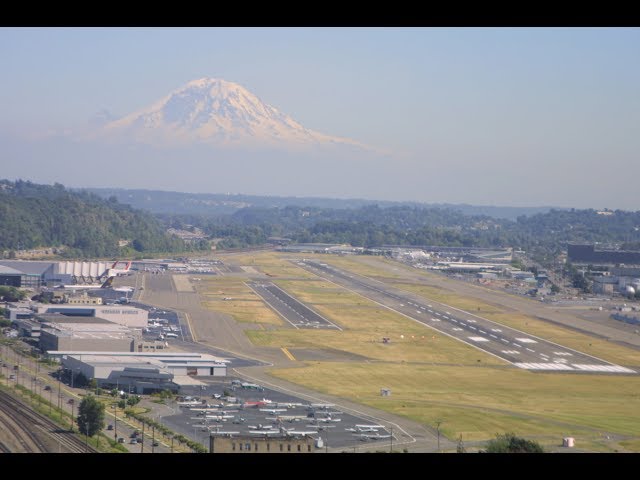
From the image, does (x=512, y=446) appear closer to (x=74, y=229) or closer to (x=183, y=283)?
(x=183, y=283)

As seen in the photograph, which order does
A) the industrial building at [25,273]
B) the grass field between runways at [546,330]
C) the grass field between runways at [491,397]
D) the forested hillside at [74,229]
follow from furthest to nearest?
1. the forested hillside at [74,229]
2. the industrial building at [25,273]
3. the grass field between runways at [546,330]
4. the grass field between runways at [491,397]

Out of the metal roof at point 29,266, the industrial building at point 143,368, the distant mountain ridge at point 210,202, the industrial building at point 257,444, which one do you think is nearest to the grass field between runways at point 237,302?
the metal roof at point 29,266

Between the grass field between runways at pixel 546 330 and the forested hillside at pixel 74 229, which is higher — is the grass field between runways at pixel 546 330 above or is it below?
below

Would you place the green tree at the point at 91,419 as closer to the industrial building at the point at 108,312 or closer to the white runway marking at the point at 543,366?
the white runway marking at the point at 543,366

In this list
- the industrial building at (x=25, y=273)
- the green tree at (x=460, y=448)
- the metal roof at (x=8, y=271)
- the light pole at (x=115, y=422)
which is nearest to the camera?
the green tree at (x=460, y=448)

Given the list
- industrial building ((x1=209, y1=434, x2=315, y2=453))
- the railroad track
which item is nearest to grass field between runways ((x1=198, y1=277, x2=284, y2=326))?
the railroad track

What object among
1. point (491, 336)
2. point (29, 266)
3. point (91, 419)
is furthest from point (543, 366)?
point (29, 266)
